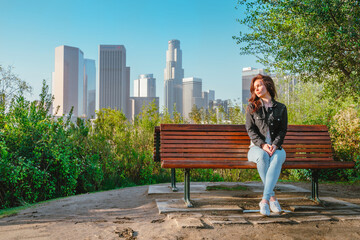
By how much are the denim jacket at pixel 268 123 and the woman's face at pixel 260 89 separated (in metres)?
0.16

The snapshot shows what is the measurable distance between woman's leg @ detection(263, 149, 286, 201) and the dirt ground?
38cm

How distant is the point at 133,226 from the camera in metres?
3.05

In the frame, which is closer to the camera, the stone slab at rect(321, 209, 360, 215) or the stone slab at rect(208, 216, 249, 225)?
the stone slab at rect(208, 216, 249, 225)

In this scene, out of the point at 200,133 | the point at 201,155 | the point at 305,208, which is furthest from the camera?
the point at 200,133

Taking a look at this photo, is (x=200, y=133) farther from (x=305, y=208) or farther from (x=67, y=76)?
(x=67, y=76)

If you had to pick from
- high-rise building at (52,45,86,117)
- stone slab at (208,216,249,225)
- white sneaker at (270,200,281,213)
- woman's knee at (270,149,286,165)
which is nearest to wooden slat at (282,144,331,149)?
woman's knee at (270,149,286,165)

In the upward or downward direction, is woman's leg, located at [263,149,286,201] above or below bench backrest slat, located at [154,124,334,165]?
below

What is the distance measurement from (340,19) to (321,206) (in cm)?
295

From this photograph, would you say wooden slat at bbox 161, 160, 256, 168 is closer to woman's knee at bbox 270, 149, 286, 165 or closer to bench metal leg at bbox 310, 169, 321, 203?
woman's knee at bbox 270, 149, 286, 165

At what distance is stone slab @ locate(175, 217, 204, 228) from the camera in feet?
9.64

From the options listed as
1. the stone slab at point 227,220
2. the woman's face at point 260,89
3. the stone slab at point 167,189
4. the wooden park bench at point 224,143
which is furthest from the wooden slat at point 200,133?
the stone slab at point 227,220

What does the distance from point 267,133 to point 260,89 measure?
0.52 metres

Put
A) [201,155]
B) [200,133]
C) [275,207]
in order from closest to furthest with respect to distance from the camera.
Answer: [275,207], [201,155], [200,133]

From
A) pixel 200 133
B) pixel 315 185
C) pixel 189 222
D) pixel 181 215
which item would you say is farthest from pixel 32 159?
pixel 315 185
